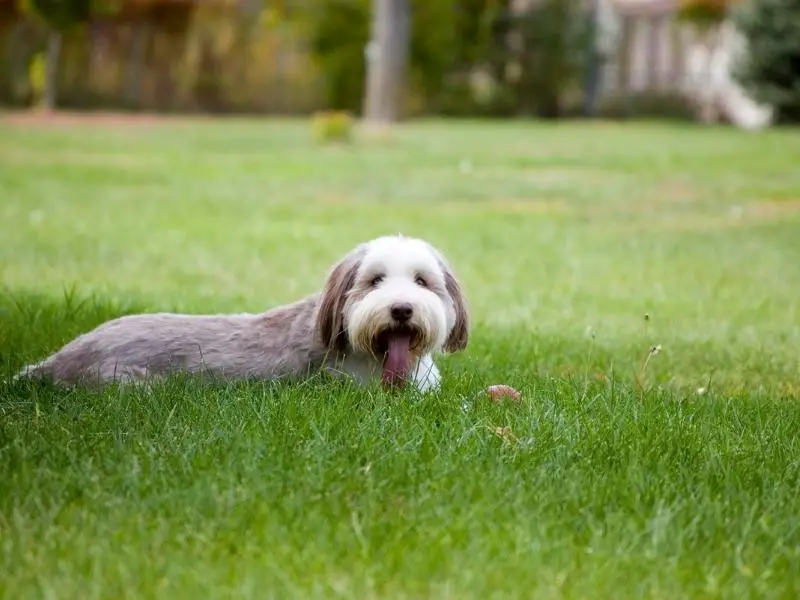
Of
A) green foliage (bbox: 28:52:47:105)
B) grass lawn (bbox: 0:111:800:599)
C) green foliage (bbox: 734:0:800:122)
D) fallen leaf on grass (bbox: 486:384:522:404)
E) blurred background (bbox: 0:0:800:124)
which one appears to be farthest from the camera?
blurred background (bbox: 0:0:800:124)

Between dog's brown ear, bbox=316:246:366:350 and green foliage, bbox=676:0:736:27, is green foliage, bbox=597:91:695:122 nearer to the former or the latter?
green foliage, bbox=676:0:736:27

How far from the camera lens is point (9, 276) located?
381 inches

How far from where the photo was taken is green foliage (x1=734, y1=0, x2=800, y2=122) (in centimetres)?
2575

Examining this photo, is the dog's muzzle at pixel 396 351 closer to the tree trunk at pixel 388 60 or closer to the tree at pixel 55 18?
the tree trunk at pixel 388 60

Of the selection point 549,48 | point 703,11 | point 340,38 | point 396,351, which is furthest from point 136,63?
point 396,351

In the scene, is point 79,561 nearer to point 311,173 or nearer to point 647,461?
point 647,461

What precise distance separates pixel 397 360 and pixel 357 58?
2523 centimetres

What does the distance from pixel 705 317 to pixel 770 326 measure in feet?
1.45

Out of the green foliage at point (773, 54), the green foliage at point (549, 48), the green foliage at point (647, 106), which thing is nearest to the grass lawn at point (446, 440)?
the green foliage at point (773, 54)

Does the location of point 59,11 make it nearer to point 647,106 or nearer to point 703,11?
point 647,106

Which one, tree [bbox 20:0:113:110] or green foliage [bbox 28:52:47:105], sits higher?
tree [bbox 20:0:113:110]

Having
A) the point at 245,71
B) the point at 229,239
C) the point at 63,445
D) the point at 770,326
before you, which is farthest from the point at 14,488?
the point at 245,71

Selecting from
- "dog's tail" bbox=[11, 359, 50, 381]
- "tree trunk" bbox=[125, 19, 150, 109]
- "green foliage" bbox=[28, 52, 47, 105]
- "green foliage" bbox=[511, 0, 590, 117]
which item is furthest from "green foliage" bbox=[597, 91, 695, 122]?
"dog's tail" bbox=[11, 359, 50, 381]

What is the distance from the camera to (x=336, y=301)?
538 cm
